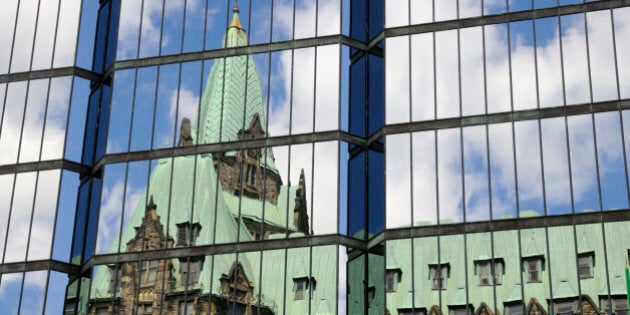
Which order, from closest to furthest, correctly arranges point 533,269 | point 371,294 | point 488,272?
point 533,269 < point 488,272 < point 371,294

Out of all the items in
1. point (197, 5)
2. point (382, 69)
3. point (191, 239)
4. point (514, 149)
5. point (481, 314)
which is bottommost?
point (481, 314)

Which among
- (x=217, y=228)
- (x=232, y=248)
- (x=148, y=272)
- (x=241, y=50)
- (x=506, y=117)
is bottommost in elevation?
(x=148, y=272)

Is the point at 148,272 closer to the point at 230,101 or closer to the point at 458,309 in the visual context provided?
the point at 230,101

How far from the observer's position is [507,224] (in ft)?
164

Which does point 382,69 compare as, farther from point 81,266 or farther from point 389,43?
point 81,266

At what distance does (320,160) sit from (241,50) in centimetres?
702

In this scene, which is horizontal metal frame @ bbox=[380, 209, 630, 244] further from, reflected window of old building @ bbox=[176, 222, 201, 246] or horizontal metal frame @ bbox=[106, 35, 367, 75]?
horizontal metal frame @ bbox=[106, 35, 367, 75]

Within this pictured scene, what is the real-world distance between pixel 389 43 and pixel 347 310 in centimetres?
1243

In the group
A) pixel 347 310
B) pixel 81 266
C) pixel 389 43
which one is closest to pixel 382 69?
pixel 389 43

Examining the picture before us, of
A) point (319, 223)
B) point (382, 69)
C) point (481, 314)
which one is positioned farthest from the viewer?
point (382, 69)

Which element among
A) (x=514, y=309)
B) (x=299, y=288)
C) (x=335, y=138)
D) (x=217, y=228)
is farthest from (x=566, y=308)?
(x=217, y=228)

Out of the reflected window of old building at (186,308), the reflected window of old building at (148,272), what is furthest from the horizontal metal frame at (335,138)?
the reflected window of old building at (186,308)

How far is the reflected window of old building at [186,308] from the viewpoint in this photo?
51344mm

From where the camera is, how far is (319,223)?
170 ft
